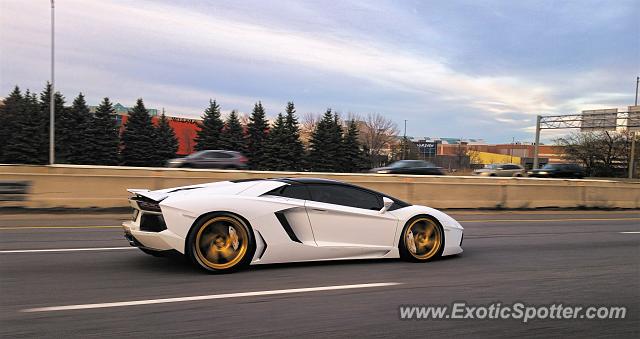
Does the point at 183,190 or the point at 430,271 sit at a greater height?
the point at 183,190

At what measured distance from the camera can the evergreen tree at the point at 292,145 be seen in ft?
203

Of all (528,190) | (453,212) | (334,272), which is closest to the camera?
(334,272)

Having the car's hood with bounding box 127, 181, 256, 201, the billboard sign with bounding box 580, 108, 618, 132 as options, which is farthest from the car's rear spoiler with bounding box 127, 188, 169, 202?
the billboard sign with bounding box 580, 108, 618, 132

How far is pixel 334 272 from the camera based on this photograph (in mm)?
5930

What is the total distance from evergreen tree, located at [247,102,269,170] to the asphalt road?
2224 inches

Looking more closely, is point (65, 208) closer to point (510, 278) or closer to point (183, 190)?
point (183, 190)

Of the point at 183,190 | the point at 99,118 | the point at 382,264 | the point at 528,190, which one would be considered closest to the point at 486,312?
the point at 382,264

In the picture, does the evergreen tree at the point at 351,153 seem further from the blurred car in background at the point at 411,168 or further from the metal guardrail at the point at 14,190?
the metal guardrail at the point at 14,190

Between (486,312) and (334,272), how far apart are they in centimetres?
195

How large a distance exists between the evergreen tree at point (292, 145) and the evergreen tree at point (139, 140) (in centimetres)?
1726

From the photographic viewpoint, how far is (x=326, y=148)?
62844 mm

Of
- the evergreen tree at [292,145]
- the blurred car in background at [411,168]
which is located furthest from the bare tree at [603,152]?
the blurred car in background at [411,168]

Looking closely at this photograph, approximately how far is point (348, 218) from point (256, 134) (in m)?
60.0

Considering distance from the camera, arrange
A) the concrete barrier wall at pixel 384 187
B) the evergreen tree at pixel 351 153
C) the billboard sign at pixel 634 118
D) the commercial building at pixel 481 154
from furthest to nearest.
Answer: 1. the commercial building at pixel 481 154
2. the evergreen tree at pixel 351 153
3. the billboard sign at pixel 634 118
4. the concrete barrier wall at pixel 384 187
